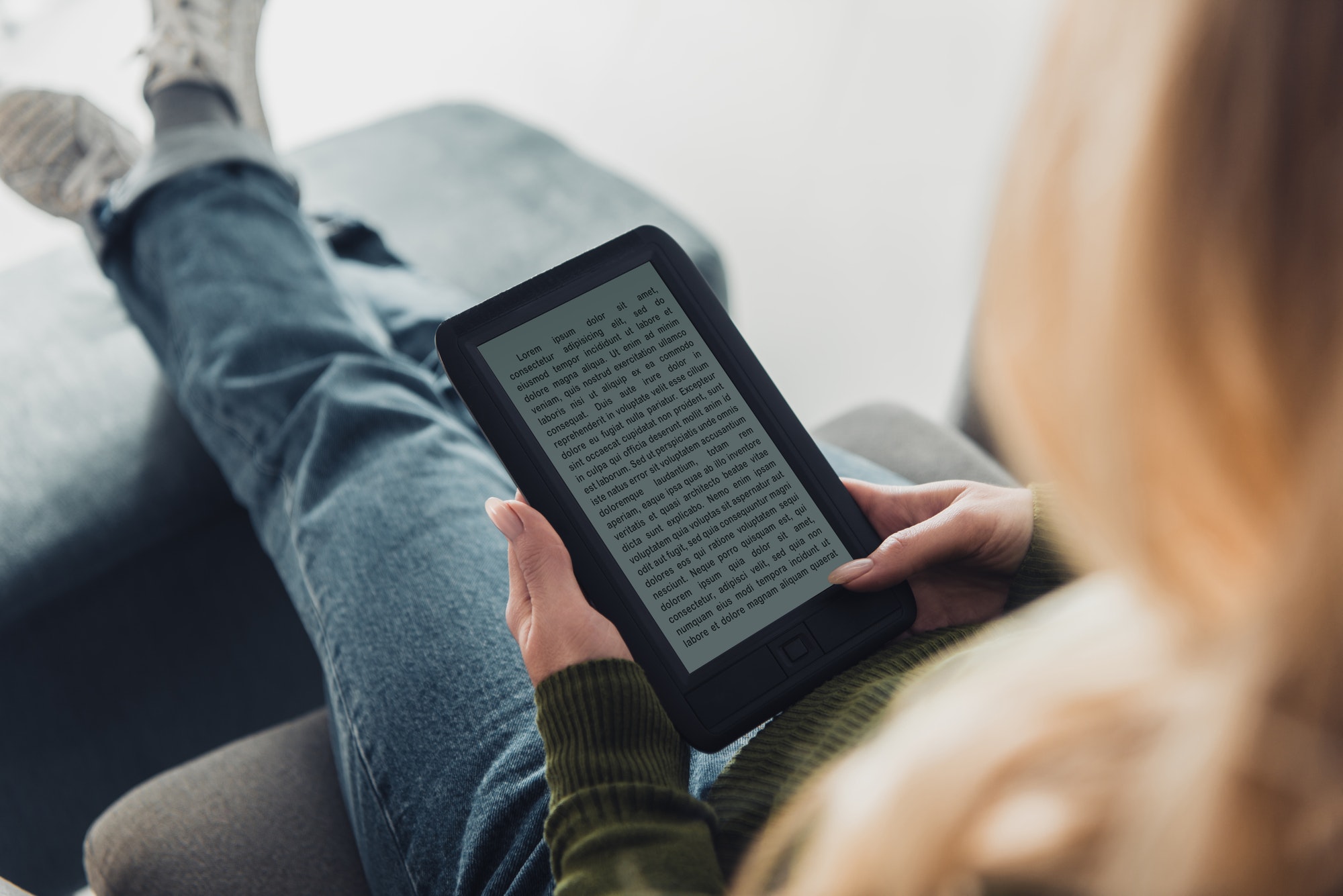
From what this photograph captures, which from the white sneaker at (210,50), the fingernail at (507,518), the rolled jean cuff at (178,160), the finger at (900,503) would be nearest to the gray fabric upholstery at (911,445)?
the finger at (900,503)

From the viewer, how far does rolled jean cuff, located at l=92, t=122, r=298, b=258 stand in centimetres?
77

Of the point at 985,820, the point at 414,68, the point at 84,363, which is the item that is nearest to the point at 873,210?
the point at 414,68

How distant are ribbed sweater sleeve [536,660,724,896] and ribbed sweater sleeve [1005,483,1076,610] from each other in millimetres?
206

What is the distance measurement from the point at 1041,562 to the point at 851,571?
10 cm

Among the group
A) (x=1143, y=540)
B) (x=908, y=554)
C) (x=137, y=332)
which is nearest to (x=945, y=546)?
(x=908, y=554)

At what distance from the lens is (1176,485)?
23cm

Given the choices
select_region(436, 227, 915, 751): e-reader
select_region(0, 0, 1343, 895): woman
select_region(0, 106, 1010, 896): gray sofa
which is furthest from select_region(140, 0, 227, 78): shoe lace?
select_region(0, 0, 1343, 895): woman

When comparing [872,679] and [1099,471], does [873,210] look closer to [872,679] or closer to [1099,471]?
[872,679]

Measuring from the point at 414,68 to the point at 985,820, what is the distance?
6.54 ft

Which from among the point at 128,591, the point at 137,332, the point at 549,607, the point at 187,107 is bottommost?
the point at 128,591

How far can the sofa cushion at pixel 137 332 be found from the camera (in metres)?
0.73

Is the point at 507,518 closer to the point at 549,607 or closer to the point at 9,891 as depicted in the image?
the point at 549,607

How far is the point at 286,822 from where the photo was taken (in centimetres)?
55

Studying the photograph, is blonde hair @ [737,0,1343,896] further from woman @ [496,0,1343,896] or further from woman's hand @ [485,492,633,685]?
woman's hand @ [485,492,633,685]
